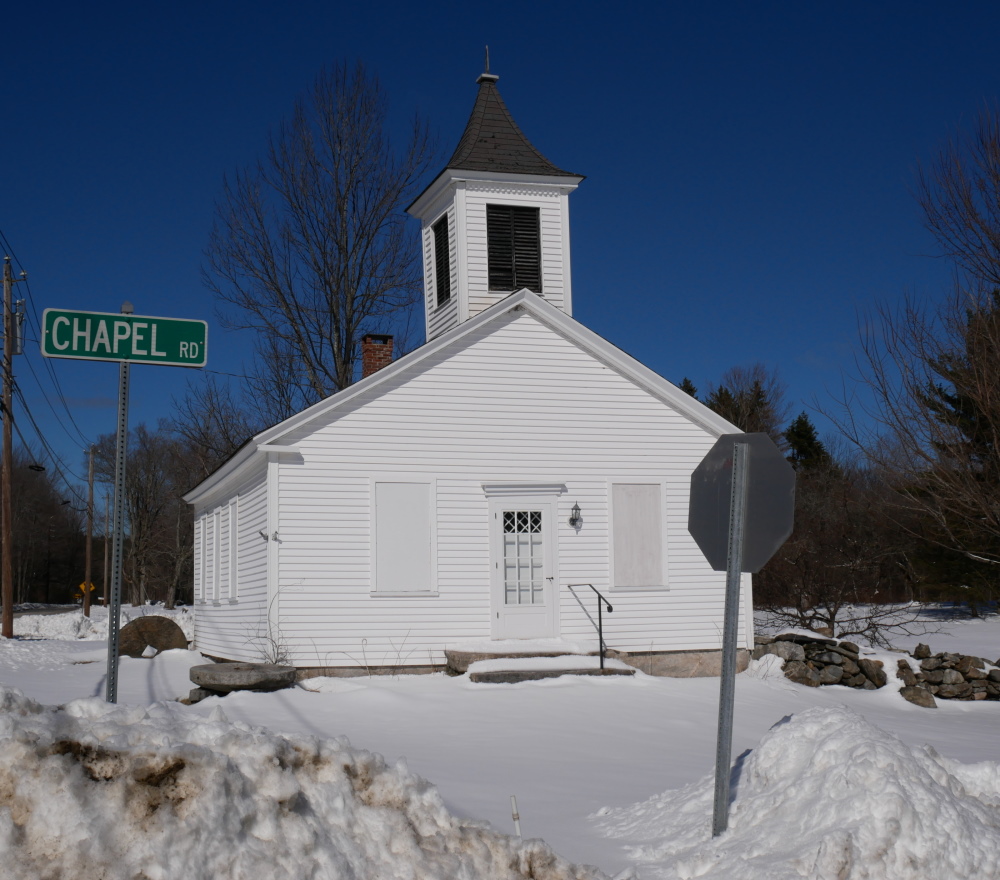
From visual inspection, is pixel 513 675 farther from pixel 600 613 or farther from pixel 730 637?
pixel 730 637

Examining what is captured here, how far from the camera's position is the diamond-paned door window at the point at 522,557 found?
1588cm

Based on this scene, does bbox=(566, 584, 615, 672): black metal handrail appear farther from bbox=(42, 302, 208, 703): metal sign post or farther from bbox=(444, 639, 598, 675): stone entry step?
bbox=(42, 302, 208, 703): metal sign post

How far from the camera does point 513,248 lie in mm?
18375

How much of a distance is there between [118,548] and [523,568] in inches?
451

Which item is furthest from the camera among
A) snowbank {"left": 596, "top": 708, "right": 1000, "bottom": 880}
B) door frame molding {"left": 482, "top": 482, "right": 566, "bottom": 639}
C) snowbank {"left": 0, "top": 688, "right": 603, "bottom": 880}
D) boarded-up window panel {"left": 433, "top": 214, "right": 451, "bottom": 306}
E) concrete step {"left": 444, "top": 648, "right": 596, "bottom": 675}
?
boarded-up window panel {"left": 433, "top": 214, "right": 451, "bottom": 306}

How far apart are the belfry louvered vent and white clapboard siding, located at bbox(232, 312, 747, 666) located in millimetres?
1930

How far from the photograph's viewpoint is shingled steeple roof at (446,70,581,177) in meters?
18.4

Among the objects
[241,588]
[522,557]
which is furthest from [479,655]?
[241,588]

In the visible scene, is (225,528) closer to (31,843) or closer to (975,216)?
(975,216)

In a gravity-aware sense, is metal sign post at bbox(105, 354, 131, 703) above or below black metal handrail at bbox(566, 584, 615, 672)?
above

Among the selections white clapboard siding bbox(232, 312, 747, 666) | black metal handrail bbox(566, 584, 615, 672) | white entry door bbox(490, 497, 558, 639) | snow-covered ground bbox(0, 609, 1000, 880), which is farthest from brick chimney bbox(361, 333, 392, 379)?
snow-covered ground bbox(0, 609, 1000, 880)

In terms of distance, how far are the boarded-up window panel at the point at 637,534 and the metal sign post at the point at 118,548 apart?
11502 millimetres

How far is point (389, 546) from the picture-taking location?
15.3m

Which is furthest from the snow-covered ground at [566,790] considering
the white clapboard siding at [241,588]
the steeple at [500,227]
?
the steeple at [500,227]
